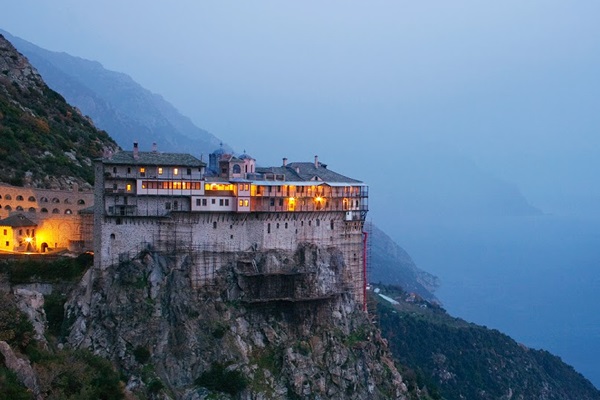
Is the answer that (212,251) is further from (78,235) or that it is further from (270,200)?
(78,235)

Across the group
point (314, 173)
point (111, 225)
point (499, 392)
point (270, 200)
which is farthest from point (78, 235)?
point (499, 392)

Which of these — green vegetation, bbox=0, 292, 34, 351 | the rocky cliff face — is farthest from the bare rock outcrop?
the rocky cliff face

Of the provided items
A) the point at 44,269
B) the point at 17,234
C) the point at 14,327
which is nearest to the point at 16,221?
Answer: the point at 17,234

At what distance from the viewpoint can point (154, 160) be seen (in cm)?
6000

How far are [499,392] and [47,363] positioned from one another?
276 feet

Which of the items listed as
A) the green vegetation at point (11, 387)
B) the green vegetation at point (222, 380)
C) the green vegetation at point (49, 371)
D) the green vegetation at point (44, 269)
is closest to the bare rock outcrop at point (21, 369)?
the green vegetation at point (49, 371)

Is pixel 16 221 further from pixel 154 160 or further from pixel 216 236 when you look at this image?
pixel 216 236

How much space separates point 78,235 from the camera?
64688 millimetres

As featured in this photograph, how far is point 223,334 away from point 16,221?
66.1 ft

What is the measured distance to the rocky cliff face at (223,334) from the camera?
185 ft

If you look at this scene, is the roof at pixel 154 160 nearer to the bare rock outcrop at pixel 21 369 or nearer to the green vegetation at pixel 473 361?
the bare rock outcrop at pixel 21 369

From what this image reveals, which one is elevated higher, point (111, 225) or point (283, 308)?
point (111, 225)

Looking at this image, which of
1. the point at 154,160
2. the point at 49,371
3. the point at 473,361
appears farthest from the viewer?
the point at 473,361

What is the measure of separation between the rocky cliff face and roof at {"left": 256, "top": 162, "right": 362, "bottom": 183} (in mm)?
6730
